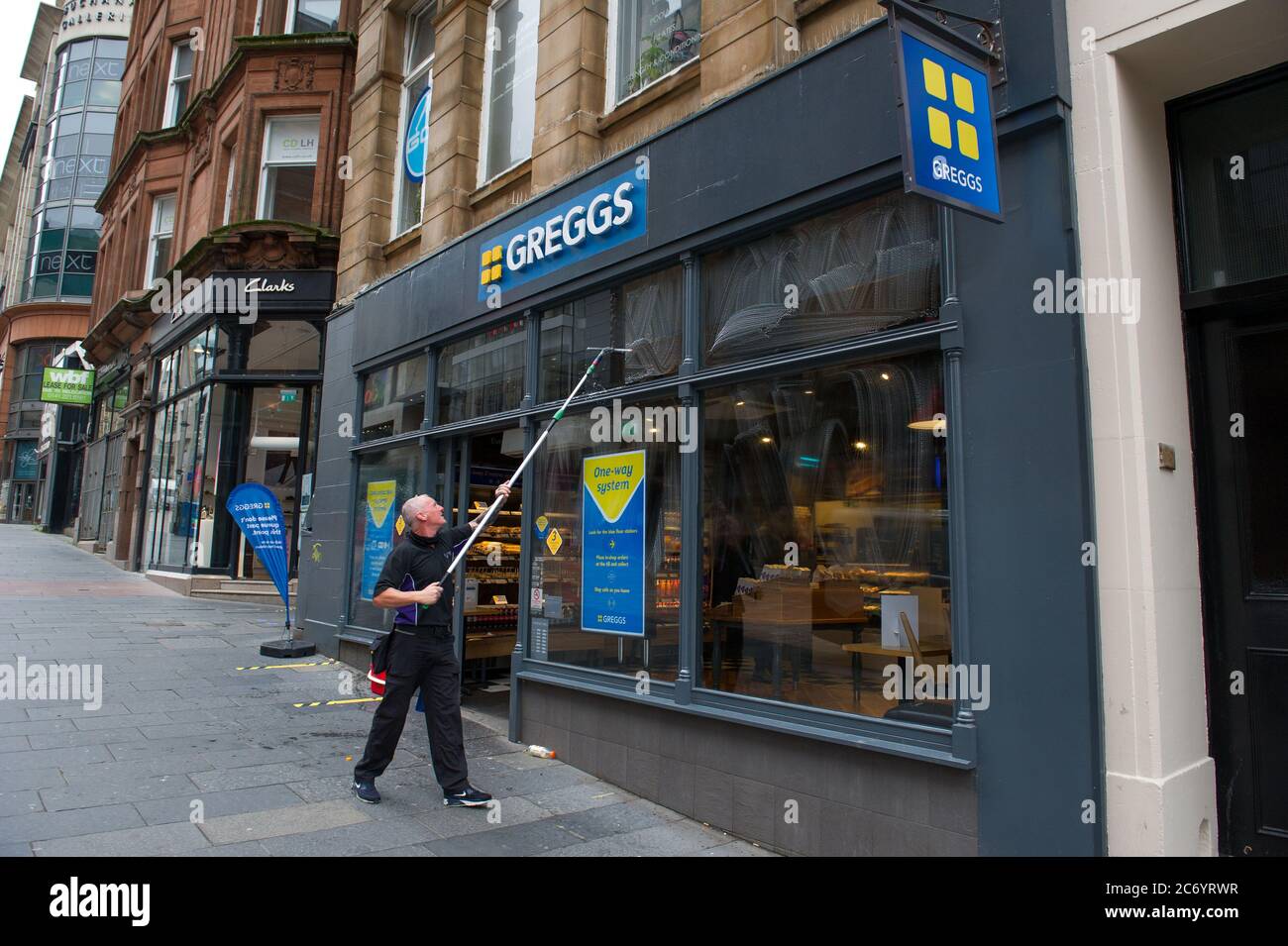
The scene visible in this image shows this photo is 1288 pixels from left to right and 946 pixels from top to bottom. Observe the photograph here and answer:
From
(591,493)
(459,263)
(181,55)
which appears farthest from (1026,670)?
(181,55)

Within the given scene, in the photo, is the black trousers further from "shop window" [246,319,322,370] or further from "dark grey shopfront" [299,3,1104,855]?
"shop window" [246,319,322,370]

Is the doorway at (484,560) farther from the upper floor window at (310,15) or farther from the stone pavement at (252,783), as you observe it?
the upper floor window at (310,15)

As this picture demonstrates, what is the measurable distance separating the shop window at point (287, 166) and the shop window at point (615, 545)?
12.6m

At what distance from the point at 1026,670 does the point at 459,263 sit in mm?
7041

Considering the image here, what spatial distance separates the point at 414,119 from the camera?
11.3m

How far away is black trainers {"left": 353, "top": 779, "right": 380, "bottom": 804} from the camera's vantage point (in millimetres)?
5520

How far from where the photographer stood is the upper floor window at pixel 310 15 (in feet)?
58.1

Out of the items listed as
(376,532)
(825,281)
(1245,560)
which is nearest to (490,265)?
(376,532)

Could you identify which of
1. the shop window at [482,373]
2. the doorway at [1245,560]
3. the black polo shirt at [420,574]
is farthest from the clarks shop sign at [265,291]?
the doorway at [1245,560]

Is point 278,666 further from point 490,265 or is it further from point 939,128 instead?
point 939,128

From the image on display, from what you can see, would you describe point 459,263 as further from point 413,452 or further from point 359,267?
point 359,267

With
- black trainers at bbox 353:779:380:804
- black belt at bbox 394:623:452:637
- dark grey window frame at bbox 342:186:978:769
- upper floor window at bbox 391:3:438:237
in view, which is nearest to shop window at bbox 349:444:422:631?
dark grey window frame at bbox 342:186:978:769

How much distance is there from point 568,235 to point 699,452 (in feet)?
8.47

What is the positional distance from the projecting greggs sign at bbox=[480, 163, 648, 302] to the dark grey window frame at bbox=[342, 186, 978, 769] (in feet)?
0.90
